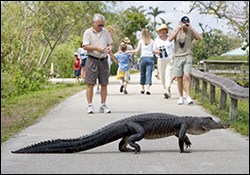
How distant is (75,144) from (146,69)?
8.18 m

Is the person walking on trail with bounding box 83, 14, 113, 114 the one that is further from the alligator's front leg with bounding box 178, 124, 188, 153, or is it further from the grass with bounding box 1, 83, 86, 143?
the alligator's front leg with bounding box 178, 124, 188, 153

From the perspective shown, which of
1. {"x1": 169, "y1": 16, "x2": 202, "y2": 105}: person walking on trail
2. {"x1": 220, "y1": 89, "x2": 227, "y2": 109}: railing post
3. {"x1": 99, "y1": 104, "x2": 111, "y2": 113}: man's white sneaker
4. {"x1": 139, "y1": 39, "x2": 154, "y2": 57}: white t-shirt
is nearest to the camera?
{"x1": 220, "y1": 89, "x2": 227, "y2": 109}: railing post

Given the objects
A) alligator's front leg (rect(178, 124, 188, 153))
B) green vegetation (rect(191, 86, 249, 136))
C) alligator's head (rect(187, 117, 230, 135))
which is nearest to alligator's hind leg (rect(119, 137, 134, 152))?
alligator's front leg (rect(178, 124, 188, 153))

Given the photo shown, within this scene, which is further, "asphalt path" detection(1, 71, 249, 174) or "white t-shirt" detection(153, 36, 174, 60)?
"white t-shirt" detection(153, 36, 174, 60)

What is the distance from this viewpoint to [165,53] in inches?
522

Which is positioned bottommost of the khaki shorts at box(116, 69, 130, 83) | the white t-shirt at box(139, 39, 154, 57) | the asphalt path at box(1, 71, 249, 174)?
the asphalt path at box(1, 71, 249, 174)

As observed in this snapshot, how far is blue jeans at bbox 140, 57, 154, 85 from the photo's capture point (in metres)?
13.8

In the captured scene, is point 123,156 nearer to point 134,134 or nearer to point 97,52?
point 134,134

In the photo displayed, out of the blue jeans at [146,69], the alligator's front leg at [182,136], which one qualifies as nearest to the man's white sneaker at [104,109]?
the alligator's front leg at [182,136]

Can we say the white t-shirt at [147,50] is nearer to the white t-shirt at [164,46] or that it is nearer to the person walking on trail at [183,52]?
the white t-shirt at [164,46]

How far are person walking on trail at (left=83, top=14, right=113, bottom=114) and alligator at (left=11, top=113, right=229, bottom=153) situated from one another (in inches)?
140

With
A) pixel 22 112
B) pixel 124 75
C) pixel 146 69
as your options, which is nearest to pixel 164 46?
pixel 146 69

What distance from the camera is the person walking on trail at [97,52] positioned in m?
9.56

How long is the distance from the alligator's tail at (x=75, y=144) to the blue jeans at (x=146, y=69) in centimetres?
785
